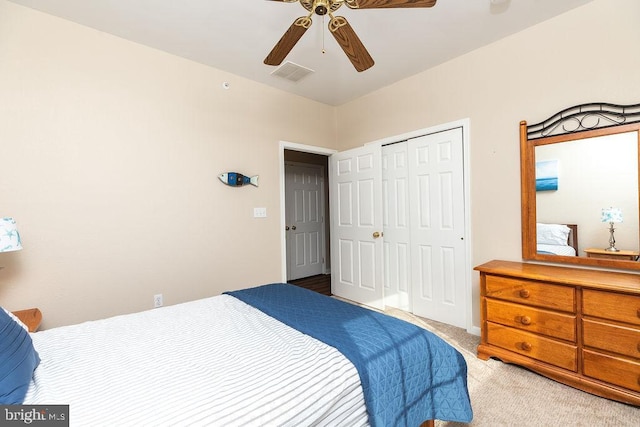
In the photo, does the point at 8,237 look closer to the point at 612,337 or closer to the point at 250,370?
the point at 250,370

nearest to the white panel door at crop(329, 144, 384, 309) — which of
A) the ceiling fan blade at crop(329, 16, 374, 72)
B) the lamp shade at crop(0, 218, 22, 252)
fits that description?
the ceiling fan blade at crop(329, 16, 374, 72)

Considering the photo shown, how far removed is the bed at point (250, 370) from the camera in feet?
2.89

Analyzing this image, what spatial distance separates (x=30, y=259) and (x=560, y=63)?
431cm

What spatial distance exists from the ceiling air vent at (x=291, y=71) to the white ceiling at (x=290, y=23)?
0.18 feet

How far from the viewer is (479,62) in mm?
2711

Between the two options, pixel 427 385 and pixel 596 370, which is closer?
pixel 427 385

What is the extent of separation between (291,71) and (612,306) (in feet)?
10.5

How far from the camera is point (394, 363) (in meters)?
1.20

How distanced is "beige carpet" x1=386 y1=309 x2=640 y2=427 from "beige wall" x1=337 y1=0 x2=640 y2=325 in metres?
0.75

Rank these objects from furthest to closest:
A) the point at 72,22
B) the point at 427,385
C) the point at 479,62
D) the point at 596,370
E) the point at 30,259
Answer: the point at 479,62
the point at 72,22
the point at 30,259
the point at 596,370
the point at 427,385

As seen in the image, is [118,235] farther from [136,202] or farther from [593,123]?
[593,123]

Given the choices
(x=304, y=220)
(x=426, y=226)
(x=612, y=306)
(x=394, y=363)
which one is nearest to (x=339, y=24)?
(x=394, y=363)

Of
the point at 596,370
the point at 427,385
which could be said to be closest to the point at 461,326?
the point at 596,370

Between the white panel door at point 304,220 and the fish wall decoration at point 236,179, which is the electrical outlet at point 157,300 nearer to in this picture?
the fish wall decoration at point 236,179
